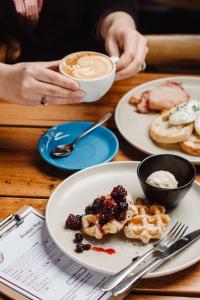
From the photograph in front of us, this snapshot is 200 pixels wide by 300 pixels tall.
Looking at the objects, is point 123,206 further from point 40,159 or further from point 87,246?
point 40,159

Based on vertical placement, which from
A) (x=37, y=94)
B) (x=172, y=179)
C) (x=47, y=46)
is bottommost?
(x=47, y=46)

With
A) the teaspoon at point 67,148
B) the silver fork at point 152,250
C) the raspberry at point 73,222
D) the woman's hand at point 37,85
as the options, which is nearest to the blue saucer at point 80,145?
the teaspoon at point 67,148

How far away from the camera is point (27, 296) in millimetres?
1072

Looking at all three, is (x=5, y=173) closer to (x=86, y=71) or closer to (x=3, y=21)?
(x=86, y=71)

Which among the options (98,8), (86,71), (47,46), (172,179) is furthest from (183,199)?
(47,46)

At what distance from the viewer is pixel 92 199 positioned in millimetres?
1338

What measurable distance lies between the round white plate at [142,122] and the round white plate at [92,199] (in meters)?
0.13

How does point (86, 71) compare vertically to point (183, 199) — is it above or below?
above

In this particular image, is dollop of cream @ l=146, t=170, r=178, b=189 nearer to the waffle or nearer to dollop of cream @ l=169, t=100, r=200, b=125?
the waffle

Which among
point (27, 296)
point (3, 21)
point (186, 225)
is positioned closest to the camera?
point (27, 296)

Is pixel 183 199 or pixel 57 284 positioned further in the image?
pixel 183 199

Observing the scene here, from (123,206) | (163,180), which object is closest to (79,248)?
(123,206)

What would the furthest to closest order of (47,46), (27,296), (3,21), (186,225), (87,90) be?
(47,46) < (3,21) < (87,90) < (186,225) < (27,296)

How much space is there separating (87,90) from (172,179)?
0.34 m
